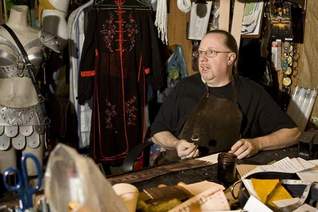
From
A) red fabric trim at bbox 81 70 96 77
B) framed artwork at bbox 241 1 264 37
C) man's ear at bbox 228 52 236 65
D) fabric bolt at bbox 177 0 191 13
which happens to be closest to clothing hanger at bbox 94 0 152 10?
fabric bolt at bbox 177 0 191 13

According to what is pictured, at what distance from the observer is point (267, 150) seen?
197cm

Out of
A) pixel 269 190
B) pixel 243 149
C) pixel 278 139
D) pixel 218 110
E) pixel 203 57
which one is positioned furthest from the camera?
pixel 203 57

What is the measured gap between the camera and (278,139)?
6.84 feet

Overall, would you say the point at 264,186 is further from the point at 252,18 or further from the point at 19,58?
the point at 252,18

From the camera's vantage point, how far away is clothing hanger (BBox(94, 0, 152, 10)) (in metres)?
3.04

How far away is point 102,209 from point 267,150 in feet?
4.22

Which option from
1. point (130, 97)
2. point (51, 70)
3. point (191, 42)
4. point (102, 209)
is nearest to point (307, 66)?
point (191, 42)

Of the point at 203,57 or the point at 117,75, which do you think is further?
the point at 117,75

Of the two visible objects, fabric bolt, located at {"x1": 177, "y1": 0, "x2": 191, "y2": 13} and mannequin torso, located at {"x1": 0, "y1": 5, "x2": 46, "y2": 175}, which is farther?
fabric bolt, located at {"x1": 177, "y1": 0, "x2": 191, "y2": 13}

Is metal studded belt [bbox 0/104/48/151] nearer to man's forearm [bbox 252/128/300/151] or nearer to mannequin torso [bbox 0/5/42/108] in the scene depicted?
mannequin torso [bbox 0/5/42/108]

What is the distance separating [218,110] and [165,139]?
311 millimetres

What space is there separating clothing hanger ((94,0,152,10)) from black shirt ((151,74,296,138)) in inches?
37.2

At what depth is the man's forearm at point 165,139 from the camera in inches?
87.9

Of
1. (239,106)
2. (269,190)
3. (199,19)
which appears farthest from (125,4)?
(269,190)
